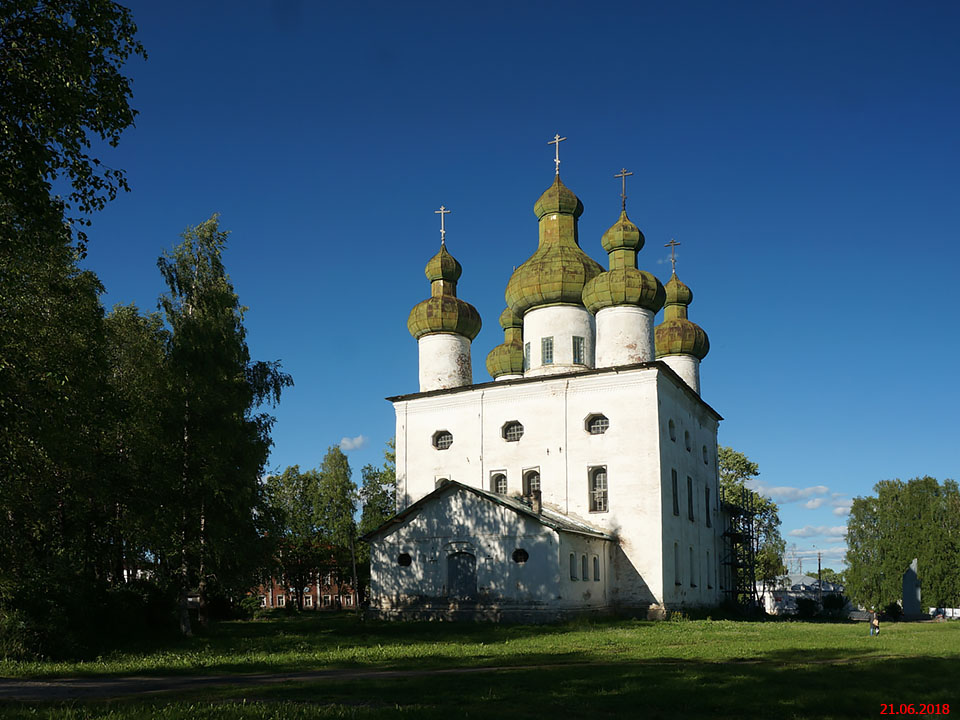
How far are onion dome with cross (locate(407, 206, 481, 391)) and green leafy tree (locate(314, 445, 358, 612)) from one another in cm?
1684

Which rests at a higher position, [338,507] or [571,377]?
[571,377]

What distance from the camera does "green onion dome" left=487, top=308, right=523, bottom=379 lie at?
42.4 meters

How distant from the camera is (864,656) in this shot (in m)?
16.3

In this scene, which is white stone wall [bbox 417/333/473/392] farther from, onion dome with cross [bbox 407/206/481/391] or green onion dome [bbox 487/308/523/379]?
green onion dome [bbox 487/308/523/379]

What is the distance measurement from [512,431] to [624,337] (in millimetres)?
5594

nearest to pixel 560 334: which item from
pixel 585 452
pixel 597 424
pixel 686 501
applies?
pixel 597 424

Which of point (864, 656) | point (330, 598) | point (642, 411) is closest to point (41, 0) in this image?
point (864, 656)

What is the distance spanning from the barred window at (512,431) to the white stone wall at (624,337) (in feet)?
12.9

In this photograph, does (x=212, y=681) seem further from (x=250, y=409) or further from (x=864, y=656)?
(x=250, y=409)

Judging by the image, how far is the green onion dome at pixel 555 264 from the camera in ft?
116

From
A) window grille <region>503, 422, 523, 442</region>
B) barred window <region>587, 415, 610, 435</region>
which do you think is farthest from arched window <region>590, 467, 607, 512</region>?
window grille <region>503, 422, 523, 442</region>

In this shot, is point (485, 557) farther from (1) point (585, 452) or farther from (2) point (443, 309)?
(2) point (443, 309)

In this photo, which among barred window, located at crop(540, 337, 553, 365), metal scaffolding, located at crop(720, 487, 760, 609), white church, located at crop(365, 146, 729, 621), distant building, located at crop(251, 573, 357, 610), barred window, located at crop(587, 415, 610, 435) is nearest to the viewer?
white church, located at crop(365, 146, 729, 621)

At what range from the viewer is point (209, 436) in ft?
71.1
